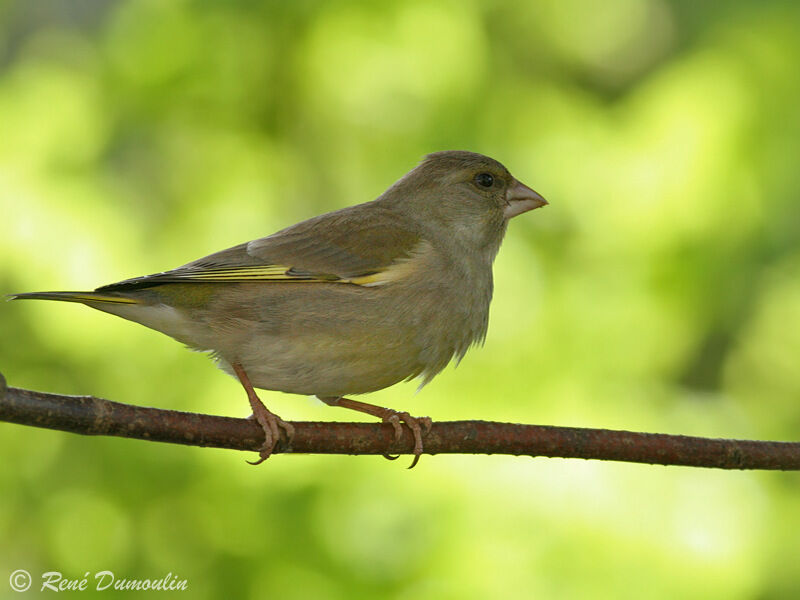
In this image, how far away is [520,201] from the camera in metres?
4.66

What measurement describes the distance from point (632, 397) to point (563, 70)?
243 centimetres

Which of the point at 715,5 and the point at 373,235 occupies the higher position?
the point at 715,5

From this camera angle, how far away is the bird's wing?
12.7 feet

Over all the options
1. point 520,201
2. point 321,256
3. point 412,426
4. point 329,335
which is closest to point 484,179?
Answer: point 520,201

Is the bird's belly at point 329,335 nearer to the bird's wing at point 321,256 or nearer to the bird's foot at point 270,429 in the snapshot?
the bird's wing at point 321,256

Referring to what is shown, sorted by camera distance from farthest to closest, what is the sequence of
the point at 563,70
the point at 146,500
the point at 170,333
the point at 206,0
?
the point at 563,70
the point at 206,0
the point at 146,500
the point at 170,333

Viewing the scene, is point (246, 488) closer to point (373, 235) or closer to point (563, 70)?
point (373, 235)

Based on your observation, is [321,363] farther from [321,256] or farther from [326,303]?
[321,256]

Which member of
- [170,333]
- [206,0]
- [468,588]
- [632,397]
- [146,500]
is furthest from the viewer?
[206,0]

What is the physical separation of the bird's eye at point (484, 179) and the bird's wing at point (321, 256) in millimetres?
503

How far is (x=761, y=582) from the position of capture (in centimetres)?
527

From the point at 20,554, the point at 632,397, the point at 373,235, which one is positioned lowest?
the point at 20,554

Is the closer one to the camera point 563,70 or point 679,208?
point 679,208

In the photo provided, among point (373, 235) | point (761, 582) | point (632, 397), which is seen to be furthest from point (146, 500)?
point (761, 582)
